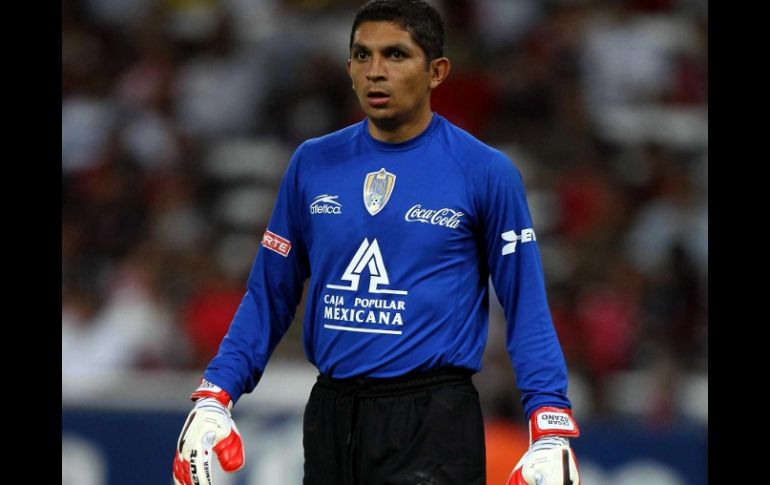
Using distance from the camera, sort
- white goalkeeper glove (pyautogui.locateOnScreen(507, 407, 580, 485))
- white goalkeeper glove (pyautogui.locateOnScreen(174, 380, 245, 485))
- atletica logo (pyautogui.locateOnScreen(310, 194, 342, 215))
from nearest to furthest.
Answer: white goalkeeper glove (pyautogui.locateOnScreen(507, 407, 580, 485)) → white goalkeeper glove (pyautogui.locateOnScreen(174, 380, 245, 485)) → atletica logo (pyautogui.locateOnScreen(310, 194, 342, 215))

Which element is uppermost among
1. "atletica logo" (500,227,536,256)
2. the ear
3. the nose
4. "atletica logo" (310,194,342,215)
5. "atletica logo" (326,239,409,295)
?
the ear

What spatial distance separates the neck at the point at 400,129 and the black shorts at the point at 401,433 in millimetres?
814

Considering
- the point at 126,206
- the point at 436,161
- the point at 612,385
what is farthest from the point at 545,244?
the point at 436,161

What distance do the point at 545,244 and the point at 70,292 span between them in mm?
3245

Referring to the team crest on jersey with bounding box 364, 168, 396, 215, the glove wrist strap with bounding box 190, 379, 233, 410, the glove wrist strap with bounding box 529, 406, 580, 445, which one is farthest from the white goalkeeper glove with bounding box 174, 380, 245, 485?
the glove wrist strap with bounding box 529, 406, 580, 445

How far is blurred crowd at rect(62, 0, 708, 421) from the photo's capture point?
892 cm

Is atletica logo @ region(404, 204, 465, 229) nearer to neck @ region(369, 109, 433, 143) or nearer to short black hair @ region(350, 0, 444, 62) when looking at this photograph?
neck @ region(369, 109, 433, 143)

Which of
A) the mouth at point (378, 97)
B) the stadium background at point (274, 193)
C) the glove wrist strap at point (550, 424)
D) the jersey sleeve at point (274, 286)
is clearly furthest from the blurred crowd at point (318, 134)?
the mouth at point (378, 97)

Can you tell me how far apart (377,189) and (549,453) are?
1042 millimetres

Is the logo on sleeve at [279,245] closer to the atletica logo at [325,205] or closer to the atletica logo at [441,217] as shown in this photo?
the atletica logo at [325,205]

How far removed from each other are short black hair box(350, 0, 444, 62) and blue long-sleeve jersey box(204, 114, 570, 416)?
295 mm

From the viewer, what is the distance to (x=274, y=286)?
478cm

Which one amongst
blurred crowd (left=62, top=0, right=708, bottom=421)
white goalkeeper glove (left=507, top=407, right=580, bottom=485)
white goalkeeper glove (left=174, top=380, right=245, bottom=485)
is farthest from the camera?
blurred crowd (left=62, top=0, right=708, bottom=421)

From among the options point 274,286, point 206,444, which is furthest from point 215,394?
point 274,286
